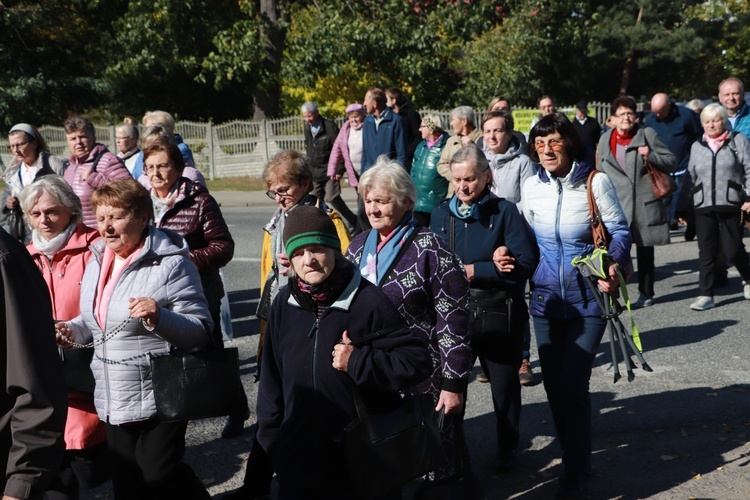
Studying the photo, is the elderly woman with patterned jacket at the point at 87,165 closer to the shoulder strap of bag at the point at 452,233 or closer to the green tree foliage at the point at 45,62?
the shoulder strap of bag at the point at 452,233

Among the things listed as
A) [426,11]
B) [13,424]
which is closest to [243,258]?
[13,424]

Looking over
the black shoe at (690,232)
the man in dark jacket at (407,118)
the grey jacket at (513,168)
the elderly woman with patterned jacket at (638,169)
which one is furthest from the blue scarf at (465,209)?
the black shoe at (690,232)

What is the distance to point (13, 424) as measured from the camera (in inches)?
97.8

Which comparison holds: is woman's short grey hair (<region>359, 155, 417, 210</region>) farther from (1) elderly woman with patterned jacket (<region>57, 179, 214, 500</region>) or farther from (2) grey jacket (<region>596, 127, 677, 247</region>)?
(2) grey jacket (<region>596, 127, 677, 247</region>)

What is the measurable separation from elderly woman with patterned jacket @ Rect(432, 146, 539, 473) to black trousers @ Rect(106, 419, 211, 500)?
74.9 inches

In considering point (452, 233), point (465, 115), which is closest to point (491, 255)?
point (452, 233)

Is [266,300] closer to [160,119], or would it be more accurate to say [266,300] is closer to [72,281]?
[72,281]

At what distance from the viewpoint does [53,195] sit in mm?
4664

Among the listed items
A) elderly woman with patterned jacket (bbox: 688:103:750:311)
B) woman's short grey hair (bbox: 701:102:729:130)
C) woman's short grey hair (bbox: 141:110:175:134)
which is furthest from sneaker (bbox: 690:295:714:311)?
woman's short grey hair (bbox: 141:110:175:134)

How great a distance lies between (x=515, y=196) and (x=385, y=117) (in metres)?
4.03

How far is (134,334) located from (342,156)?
29.5ft

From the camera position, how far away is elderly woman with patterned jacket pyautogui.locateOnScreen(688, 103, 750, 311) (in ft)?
30.3

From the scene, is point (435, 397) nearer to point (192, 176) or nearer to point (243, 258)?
point (192, 176)

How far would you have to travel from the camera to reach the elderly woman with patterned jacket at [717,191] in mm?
9227
